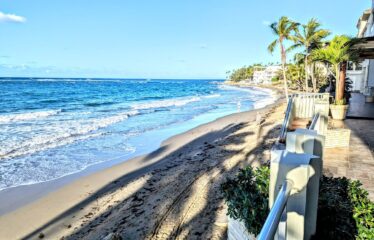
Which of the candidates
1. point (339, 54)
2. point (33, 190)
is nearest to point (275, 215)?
point (33, 190)

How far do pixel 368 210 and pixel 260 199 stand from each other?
34.7 inches

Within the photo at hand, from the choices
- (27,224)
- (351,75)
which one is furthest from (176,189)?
(351,75)

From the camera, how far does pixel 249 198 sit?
2.84 m

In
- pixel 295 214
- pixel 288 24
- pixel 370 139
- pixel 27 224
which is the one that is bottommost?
pixel 27 224

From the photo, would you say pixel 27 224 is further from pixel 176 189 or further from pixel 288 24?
pixel 288 24

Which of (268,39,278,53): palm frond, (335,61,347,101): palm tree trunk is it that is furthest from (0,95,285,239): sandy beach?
(268,39,278,53): palm frond

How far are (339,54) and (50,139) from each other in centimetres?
1213

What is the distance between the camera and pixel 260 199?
2816 millimetres

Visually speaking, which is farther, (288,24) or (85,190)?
(288,24)

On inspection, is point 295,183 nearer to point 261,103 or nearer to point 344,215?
point 344,215

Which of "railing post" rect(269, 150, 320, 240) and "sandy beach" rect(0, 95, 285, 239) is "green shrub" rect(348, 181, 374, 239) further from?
"sandy beach" rect(0, 95, 285, 239)

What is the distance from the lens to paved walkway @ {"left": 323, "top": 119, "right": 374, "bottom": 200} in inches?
201

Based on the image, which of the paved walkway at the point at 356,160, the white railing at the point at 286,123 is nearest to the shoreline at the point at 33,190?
the white railing at the point at 286,123

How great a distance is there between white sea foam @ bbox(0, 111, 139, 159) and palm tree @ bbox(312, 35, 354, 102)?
10.5 meters
